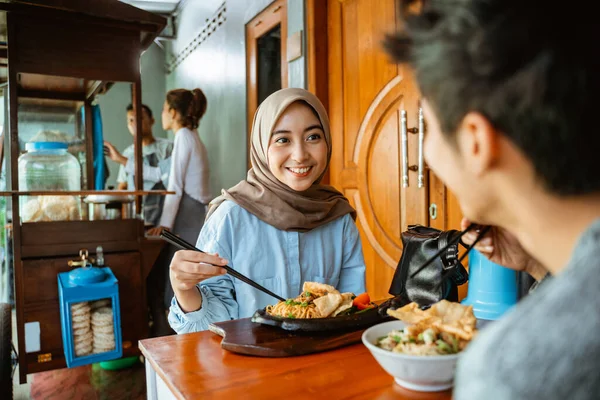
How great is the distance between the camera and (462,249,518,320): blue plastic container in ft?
4.04

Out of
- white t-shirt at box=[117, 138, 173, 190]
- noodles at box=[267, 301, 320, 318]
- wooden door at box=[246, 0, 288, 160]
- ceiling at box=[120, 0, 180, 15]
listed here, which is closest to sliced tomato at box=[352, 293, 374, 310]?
noodles at box=[267, 301, 320, 318]

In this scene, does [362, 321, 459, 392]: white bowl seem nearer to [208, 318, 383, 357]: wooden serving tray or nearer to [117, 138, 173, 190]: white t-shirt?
[208, 318, 383, 357]: wooden serving tray

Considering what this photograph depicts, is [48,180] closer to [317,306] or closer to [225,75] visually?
[317,306]

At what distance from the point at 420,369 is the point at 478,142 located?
412 millimetres

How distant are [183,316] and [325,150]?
0.75 meters

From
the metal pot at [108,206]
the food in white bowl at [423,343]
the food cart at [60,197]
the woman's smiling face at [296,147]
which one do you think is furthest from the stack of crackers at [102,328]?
the food in white bowl at [423,343]

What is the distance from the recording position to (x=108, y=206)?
8.64ft

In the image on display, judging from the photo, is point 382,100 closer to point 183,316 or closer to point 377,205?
point 377,205

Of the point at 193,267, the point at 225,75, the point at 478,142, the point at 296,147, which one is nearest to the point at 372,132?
the point at 296,147

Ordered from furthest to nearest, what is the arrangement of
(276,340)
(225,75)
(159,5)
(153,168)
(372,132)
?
(159,5) → (225,75) → (153,168) → (372,132) → (276,340)

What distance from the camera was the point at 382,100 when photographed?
2.78 meters

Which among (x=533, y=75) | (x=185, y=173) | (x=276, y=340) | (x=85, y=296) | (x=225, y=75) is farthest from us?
(x=225, y=75)

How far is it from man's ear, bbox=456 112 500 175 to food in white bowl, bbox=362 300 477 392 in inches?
14.2

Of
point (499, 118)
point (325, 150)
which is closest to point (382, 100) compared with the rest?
point (325, 150)
